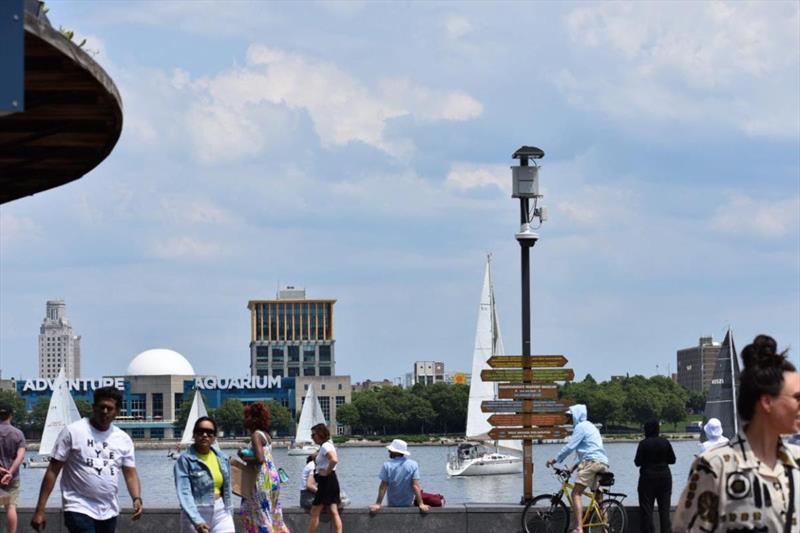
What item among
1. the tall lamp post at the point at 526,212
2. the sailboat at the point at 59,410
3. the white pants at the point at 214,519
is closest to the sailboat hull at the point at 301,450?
the sailboat at the point at 59,410

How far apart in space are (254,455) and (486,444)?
9999 cm

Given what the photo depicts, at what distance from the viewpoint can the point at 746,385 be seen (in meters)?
7.14

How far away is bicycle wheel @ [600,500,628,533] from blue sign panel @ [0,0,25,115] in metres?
12.2

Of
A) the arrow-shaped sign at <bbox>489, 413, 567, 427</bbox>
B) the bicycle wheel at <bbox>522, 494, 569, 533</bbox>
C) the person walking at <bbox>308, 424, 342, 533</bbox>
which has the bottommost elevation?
the bicycle wheel at <bbox>522, 494, 569, 533</bbox>

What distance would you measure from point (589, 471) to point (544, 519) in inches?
42.9

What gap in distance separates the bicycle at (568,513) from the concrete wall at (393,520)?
278 mm

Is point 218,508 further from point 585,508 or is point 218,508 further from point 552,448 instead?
point 552,448

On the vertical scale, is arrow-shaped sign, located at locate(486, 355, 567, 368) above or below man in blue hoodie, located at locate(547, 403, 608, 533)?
above

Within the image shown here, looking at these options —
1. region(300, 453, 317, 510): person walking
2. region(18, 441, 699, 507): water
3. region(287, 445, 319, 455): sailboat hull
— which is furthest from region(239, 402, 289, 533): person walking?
region(287, 445, 319, 455): sailboat hull

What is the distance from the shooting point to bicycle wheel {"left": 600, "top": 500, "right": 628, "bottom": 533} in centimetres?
2089

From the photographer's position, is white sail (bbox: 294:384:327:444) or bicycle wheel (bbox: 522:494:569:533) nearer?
bicycle wheel (bbox: 522:494:569:533)

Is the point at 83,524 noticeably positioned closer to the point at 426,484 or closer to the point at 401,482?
the point at 401,482

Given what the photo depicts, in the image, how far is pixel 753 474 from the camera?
702 centimetres

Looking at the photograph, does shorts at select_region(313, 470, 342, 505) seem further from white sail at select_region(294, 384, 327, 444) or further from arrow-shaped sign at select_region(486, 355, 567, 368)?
white sail at select_region(294, 384, 327, 444)
